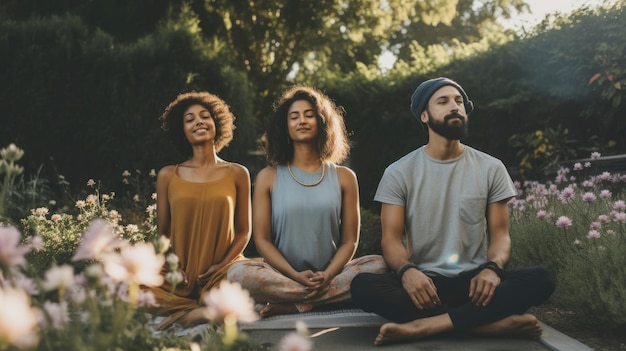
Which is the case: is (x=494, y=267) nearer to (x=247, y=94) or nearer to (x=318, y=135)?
(x=318, y=135)

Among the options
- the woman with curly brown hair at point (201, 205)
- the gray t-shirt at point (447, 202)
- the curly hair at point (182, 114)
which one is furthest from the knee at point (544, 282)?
the curly hair at point (182, 114)

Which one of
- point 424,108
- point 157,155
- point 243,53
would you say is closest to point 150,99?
point 157,155

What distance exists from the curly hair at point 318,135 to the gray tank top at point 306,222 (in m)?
0.22

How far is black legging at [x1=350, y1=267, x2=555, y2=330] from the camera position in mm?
3592

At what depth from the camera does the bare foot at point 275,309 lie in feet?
13.7

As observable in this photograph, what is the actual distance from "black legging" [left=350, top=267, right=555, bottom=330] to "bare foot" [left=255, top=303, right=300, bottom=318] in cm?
46

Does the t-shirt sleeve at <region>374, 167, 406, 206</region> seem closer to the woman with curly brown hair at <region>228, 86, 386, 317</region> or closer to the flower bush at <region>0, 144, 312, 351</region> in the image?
the woman with curly brown hair at <region>228, 86, 386, 317</region>

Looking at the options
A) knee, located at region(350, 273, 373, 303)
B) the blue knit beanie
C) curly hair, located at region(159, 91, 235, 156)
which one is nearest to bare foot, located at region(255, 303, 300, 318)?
knee, located at region(350, 273, 373, 303)

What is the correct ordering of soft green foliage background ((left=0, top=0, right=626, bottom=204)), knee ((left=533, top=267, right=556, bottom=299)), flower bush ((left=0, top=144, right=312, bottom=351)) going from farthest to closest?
soft green foliage background ((left=0, top=0, right=626, bottom=204)) < knee ((left=533, top=267, right=556, bottom=299)) < flower bush ((left=0, top=144, right=312, bottom=351))

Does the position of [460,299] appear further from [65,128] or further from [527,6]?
[527,6]

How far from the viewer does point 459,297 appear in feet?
12.7

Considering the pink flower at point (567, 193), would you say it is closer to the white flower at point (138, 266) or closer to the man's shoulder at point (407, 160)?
the man's shoulder at point (407, 160)

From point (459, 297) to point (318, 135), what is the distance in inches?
54.0

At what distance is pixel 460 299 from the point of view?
387 centimetres
